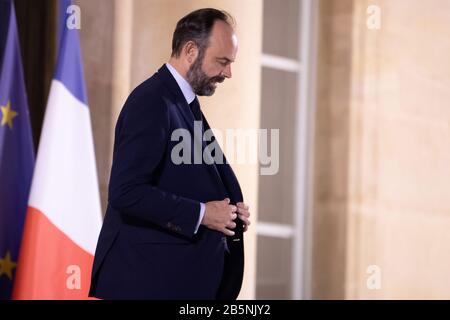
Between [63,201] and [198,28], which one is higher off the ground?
[198,28]

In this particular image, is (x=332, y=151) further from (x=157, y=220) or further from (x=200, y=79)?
(x=157, y=220)

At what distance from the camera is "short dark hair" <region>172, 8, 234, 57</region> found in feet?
8.21

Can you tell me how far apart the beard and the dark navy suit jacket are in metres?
0.09

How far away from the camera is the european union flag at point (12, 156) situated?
363cm

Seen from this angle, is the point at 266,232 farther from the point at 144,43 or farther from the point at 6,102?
the point at 6,102

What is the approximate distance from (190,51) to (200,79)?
0.28ft

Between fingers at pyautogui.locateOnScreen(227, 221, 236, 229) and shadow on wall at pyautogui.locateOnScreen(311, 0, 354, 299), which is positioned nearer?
fingers at pyautogui.locateOnScreen(227, 221, 236, 229)

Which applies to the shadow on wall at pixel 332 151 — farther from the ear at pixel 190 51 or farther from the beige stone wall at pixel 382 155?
the ear at pixel 190 51

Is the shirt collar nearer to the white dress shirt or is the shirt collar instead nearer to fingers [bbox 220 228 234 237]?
the white dress shirt

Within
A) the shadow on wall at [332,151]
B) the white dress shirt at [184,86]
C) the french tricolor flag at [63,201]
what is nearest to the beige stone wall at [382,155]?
the shadow on wall at [332,151]

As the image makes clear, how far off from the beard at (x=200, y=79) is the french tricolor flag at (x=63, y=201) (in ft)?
4.45

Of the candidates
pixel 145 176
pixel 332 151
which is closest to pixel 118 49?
pixel 332 151

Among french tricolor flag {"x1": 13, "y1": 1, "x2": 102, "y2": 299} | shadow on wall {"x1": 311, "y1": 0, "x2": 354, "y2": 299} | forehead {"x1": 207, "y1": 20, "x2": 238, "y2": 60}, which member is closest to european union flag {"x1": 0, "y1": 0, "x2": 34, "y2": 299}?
french tricolor flag {"x1": 13, "y1": 1, "x2": 102, "y2": 299}

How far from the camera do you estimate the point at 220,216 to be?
2.37 m
